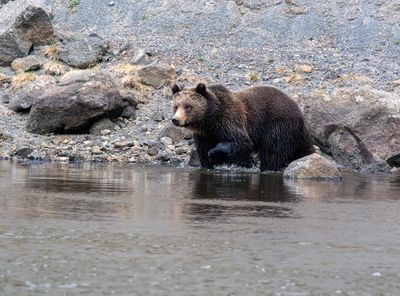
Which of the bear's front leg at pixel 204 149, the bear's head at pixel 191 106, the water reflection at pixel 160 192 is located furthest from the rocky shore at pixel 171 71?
the water reflection at pixel 160 192

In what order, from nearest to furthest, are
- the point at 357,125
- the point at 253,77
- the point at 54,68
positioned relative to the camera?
the point at 357,125 → the point at 253,77 → the point at 54,68

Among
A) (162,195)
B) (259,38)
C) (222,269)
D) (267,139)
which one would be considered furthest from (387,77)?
(222,269)

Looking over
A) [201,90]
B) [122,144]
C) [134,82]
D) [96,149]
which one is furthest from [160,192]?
[134,82]

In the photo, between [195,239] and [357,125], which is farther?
[357,125]

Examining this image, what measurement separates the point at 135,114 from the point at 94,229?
13759mm

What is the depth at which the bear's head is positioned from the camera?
51.9ft

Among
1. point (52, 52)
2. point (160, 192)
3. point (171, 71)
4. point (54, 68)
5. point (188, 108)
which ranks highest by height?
point (52, 52)

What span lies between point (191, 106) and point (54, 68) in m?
9.34

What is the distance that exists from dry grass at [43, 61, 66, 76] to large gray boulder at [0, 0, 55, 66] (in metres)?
1.44

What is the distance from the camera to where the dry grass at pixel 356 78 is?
894 inches

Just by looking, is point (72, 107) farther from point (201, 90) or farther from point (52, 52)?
point (52, 52)

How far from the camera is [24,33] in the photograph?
26.0 m

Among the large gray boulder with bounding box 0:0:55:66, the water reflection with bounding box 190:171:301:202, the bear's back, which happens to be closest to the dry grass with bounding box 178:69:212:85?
the large gray boulder with bounding box 0:0:55:66

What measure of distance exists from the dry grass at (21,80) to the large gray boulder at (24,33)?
1986mm
